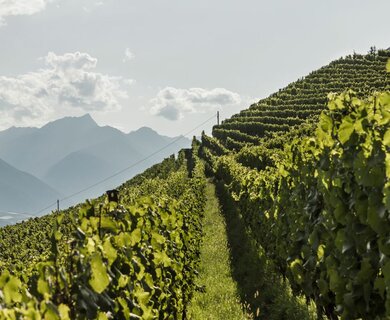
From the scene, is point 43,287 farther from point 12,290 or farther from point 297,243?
point 297,243

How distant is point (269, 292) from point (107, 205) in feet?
19.7

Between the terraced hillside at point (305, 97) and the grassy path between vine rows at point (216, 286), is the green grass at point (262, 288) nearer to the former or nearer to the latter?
the grassy path between vine rows at point (216, 286)

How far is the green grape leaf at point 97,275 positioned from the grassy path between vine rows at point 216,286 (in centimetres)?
629

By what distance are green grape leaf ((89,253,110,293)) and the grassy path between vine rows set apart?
6.29m

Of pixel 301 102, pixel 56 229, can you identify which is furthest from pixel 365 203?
pixel 301 102

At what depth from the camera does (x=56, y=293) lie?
10.8 ft

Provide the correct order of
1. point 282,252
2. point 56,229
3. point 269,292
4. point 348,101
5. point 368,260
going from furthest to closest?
point 269,292
point 282,252
point 348,101
point 368,260
point 56,229

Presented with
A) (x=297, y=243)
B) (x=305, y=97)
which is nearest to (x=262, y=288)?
(x=297, y=243)

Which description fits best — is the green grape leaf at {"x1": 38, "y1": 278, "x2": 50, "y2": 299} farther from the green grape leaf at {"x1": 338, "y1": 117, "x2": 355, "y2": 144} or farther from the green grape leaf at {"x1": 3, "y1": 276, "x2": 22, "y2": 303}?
the green grape leaf at {"x1": 338, "y1": 117, "x2": 355, "y2": 144}

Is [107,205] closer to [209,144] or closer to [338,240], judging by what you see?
[338,240]

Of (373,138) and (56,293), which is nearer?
(56,293)

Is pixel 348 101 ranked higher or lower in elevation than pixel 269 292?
higher

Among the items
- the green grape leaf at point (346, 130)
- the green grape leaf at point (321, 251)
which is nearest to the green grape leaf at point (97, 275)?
the green grape leaf at point (346, 130)

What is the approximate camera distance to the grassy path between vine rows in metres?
9.79
